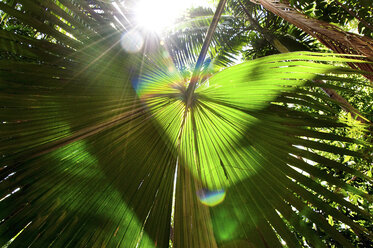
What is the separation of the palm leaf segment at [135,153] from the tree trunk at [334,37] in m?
0.20

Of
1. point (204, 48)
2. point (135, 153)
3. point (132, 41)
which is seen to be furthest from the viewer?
point (204, 48)

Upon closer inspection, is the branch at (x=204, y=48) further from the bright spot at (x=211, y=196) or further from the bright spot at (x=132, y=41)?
the bright spot at (x=211, y=196)

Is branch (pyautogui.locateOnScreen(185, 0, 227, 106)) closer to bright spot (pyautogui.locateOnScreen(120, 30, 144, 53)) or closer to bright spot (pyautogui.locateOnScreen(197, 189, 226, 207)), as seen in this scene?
bright spot (pyautogui.locateOnScreen(120, 30, 144, 53))

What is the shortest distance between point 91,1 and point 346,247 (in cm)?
159

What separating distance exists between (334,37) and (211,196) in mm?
1070

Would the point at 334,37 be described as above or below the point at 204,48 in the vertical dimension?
above

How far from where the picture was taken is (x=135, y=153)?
3.87 feet

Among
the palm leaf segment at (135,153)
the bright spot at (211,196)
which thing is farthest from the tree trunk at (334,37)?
the bright spot at (211,196)

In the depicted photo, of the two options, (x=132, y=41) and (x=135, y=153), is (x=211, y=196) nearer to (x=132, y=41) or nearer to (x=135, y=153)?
(x=135, y=153)

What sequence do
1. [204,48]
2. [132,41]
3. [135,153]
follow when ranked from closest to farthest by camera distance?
[132,41]
[135,153]
[204,48]

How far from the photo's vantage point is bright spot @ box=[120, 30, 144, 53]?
1038 millimetres

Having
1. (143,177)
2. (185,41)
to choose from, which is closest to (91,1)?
(143,177)

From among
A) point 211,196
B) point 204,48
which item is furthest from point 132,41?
point 211,196

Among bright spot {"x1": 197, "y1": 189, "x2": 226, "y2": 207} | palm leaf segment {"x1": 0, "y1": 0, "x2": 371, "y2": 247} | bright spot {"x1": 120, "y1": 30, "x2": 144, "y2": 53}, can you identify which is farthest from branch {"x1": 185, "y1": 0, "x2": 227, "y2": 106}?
bright spot {"x1": 197, "y1": 189, "x2": 226, "y2": 207}
